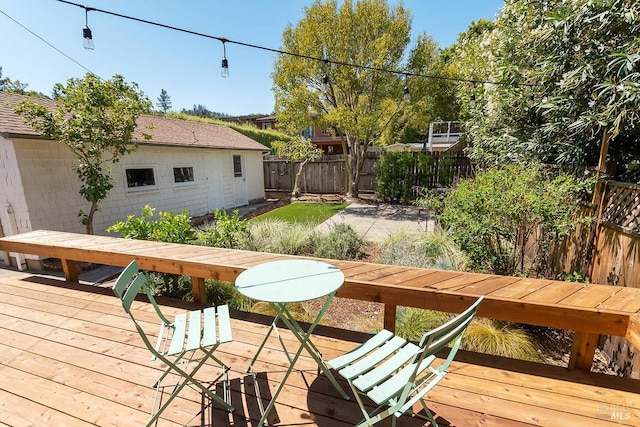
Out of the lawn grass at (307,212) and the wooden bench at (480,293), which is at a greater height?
the wooden bench at (480,293)

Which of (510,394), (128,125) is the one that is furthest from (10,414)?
(128,125)

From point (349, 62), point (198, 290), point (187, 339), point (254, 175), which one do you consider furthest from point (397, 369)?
point (254, 175)

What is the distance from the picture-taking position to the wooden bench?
6.01 ft

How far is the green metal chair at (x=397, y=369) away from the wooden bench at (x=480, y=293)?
479mm

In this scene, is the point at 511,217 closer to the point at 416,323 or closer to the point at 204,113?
the point at 416,323

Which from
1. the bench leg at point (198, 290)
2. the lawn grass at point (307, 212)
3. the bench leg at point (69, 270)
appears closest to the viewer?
the bench leg at point (198, 290)

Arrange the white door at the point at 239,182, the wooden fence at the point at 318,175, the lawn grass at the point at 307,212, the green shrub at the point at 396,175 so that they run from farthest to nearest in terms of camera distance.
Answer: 1. the wooden fence at the point at 318,175
2. the white door at the point at 239,182
3. the green shrub at the point at 396,175
4. the lawn grass at the point at 307,212

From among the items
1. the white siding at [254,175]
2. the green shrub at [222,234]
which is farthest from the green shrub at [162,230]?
the white siding at [254,175]

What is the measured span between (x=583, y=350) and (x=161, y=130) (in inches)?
437

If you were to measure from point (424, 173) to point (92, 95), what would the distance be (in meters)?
9.68

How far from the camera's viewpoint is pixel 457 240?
12.5 feet

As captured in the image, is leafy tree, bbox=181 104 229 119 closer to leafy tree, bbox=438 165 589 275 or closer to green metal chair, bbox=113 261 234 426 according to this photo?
leafy tree, bbox=438 165 589 275

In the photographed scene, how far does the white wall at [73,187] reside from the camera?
550 centimetres

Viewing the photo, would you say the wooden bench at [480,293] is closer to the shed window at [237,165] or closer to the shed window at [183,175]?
the shed window at [183,175]
